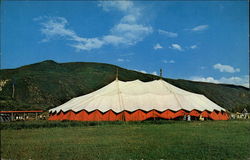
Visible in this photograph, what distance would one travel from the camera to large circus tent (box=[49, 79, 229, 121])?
26109mm

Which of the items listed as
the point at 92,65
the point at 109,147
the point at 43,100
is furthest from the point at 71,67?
the point at 109,147

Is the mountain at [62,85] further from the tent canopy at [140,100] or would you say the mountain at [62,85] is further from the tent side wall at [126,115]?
the tent side wall at [126,115]

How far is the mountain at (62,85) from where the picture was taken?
178 feet

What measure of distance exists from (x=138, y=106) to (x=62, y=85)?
40.4 m

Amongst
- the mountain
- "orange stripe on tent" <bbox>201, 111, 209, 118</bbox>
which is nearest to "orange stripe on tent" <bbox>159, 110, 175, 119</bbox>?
"orange stripe on tent" <bbox>201, 111, 209, 118</bbox>

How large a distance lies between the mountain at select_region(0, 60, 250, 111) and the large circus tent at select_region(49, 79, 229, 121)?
43.3ft

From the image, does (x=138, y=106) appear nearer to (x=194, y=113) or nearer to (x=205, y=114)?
(x=194, y=113)

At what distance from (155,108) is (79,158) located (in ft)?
61.5

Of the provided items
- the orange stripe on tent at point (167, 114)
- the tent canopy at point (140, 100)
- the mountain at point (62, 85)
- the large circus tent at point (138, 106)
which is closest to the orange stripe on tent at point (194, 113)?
the large circus tent at point (138, 106)

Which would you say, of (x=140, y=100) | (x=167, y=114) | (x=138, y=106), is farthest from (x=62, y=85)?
(x=167, y=114)

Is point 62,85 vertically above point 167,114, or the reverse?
point 62,85

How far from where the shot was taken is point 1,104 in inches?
1368

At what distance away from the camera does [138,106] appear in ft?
87.7

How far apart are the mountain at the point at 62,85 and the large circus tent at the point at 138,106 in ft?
43.3
